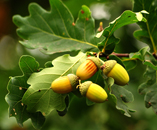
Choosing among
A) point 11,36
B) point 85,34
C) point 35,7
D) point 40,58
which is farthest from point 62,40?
point 11,36

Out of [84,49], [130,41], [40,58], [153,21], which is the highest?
[153,21]

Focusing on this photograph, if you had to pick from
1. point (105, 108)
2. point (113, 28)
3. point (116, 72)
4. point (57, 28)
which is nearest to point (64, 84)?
point (116, 72)

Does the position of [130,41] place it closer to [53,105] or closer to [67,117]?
[67,117]

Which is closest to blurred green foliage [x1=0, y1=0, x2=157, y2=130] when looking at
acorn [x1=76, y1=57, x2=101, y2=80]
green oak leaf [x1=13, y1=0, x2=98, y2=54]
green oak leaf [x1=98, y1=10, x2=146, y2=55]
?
green oak leaf [x1=13, y1=0, x2=98, y2=54]

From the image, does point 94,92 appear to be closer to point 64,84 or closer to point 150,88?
point 64,84

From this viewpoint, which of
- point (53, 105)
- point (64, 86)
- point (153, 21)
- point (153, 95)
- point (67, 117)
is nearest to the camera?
point (64, 86)

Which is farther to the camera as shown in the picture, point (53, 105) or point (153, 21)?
point (153, 21)

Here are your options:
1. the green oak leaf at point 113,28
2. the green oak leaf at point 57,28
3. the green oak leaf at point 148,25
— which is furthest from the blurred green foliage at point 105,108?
the green oak leaf at point 113,28
